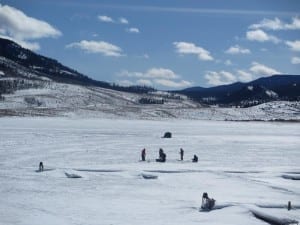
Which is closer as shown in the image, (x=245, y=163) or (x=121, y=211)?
(x=121, y=211)

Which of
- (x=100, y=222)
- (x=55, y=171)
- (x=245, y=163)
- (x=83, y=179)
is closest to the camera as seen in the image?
(x=100, y=222)

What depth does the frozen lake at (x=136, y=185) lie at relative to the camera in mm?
23266

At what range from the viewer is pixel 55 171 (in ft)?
114

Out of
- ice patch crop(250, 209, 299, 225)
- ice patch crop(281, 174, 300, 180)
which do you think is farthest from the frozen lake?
ice patch crop(250, 209, 299, 225)

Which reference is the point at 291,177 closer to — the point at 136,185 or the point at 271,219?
the point at 136,185

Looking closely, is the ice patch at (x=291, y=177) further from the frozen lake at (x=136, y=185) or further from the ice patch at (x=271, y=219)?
the ice patch at (x=271, y=219)

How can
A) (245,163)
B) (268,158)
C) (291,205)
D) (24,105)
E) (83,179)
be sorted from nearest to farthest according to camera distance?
(291,205)
(83,179)
(245,163)
(268,158)
(24,105)

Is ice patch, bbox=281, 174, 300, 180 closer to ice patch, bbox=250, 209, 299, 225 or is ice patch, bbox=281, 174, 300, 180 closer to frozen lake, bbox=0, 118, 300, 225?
frozen lake, bbox=0, 118, 300, 225

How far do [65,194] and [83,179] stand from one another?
4953mm

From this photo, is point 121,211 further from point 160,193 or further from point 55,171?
point 55,171

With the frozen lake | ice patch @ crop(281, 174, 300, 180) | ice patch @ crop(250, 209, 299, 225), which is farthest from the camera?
ice patch @ crop(281, 174, 300, 180)

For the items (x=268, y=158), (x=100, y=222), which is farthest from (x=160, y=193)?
(x=268, y=158)

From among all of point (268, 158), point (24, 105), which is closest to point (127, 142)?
point (268, 158)

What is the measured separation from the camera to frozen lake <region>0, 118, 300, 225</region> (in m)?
23.3
